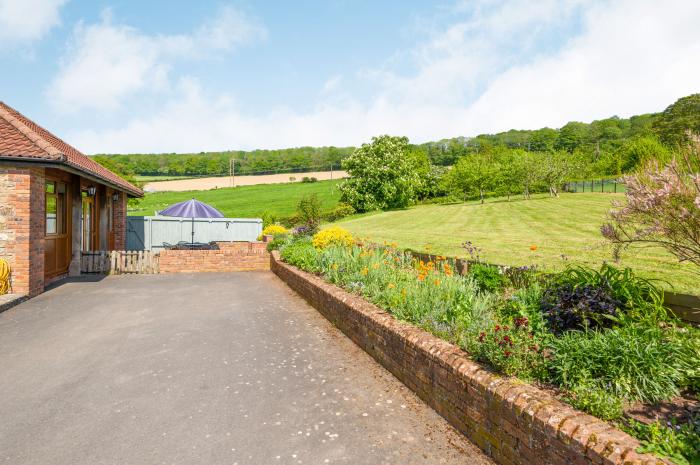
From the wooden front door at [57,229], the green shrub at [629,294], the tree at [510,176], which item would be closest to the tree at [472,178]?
the tree at [510,176]

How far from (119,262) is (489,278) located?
500 inches

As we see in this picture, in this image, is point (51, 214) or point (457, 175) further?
point (457, 175)

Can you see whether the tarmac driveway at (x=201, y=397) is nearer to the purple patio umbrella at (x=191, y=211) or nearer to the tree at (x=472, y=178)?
Answer: the purple patio umbrella at (x=191, y=211)

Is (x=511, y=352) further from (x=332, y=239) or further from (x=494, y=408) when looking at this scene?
(x=332, y=239)

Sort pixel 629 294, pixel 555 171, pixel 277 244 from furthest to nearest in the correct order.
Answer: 1. pixel 555 171
2. pixel 277 244
3. pixel 629 294

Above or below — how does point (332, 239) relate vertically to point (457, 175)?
below

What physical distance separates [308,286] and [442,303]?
471 centimetres

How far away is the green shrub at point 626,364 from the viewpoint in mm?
3189

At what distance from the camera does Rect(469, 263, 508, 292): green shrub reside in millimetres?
6512

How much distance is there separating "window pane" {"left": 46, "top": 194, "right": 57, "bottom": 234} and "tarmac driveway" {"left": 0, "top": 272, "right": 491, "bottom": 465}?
4.29 meters

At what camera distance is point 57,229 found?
40.9 feet

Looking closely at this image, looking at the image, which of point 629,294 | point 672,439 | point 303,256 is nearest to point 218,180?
point 303,256

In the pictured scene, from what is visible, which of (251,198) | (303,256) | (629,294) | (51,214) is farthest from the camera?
(251,198)

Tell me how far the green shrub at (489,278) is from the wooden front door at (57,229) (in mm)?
11053
